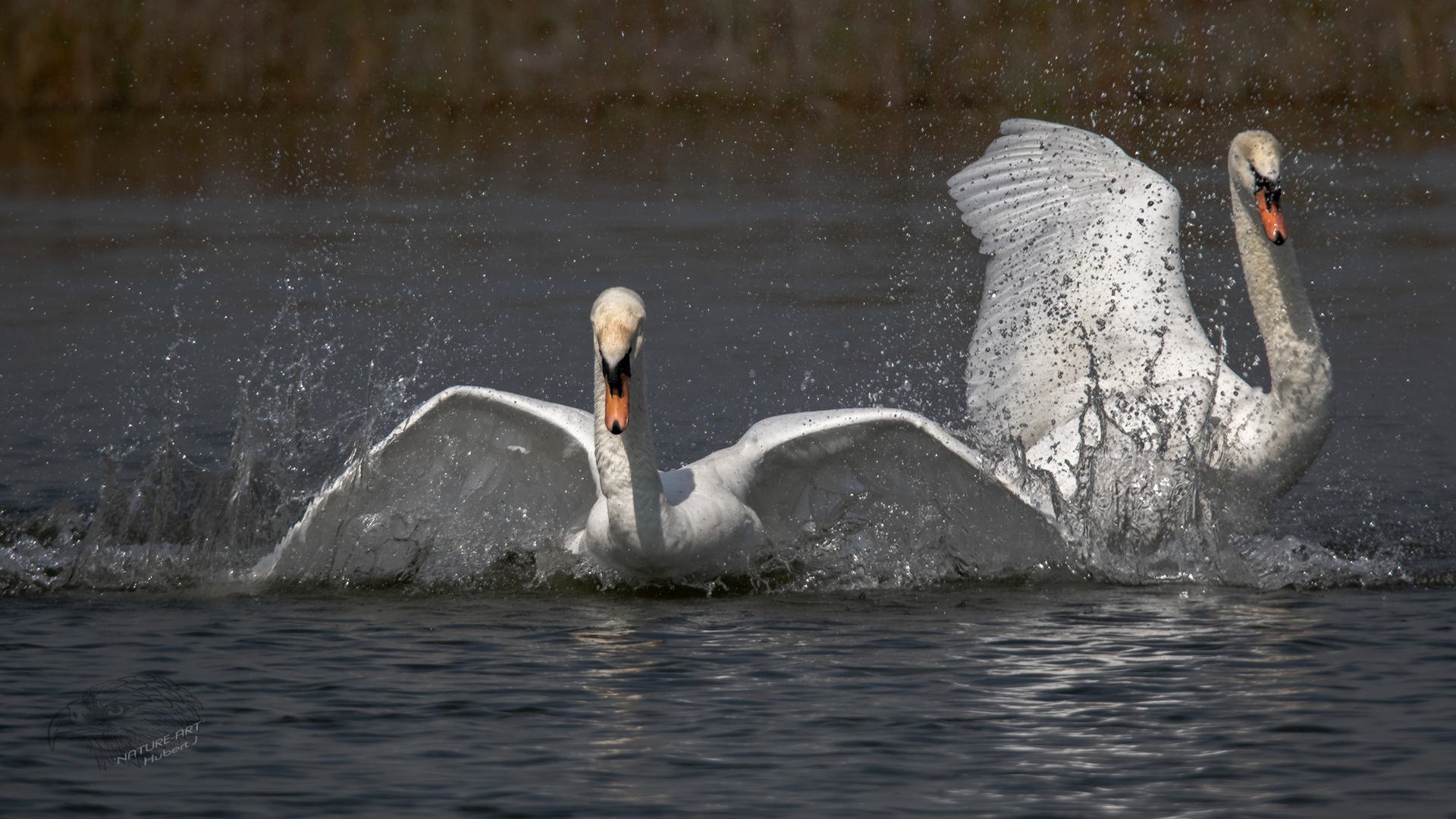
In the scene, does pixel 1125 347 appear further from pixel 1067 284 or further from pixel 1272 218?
pixel 1272 218

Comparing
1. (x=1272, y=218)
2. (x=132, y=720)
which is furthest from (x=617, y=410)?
(x=1272, y=218)

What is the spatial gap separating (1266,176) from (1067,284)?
1423 millimetres

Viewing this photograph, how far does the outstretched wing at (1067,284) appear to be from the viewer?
9.46m

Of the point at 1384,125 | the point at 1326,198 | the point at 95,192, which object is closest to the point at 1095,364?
the point at 1326,198

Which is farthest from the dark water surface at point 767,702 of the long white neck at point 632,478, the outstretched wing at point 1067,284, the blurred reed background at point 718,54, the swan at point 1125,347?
the blurred reed background at point 718,54

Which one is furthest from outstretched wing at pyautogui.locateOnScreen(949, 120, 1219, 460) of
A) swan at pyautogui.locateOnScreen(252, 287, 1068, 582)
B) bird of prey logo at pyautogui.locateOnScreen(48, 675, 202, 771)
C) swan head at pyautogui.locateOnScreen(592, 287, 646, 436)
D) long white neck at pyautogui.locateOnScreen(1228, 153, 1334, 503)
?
bird of prey logo at pyautogui.locateOnScreen(48, 675, 202, 771)

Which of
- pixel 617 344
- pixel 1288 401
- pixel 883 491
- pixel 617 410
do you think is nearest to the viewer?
pixel 617 410

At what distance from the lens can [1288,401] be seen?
849 cm

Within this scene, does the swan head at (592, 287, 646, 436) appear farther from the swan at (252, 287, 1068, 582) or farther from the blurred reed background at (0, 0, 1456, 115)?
the blurred reed background at (0, 0, 1456, 115)

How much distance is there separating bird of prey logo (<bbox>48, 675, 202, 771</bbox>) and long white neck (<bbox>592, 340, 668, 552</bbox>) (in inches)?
68.7

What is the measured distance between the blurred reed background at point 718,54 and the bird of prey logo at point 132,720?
60.7ft

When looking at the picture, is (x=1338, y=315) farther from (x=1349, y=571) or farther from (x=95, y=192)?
(x=95, y=192)

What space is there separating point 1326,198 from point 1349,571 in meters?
12.9

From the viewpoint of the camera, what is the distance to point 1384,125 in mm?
25766
